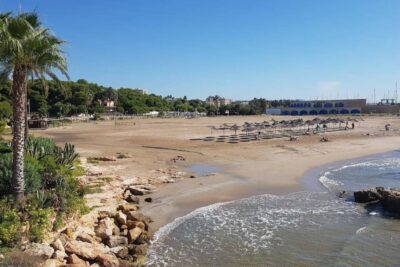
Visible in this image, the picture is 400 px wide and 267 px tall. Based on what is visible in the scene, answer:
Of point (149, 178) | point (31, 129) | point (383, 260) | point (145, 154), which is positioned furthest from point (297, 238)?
point (31, 129)

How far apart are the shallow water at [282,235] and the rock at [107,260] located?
124 centimetres

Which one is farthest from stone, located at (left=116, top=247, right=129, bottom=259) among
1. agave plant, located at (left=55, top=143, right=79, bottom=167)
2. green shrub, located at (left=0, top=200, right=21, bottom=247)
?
agave plant, located at (left=55, top=143, right=79, bottom=167)

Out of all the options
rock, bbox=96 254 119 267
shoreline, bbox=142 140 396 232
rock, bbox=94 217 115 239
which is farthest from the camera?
shoreline, bbox=142 140 396 232

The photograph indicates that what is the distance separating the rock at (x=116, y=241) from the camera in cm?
1441

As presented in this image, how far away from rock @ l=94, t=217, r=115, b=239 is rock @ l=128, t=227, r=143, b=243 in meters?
0.68

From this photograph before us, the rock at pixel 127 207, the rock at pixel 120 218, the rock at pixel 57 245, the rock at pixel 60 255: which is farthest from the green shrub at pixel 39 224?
the rock at pixel 127 207

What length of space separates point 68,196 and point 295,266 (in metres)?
7.96

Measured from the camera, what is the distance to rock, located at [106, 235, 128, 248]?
14.4 metres

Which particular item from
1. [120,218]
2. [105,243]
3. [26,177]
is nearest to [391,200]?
[120,218]

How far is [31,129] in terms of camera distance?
68.2 m

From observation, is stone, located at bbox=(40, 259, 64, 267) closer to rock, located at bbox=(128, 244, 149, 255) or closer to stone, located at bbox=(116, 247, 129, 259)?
stone, located at bbox=(116, 247, 129, 259)

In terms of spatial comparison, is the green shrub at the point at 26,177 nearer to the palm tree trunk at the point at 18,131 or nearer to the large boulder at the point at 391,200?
the palm tree trunk at the point at 18,131

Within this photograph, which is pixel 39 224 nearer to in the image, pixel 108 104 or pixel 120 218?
pixel 120 218

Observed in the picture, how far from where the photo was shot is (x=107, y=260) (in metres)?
12.6
